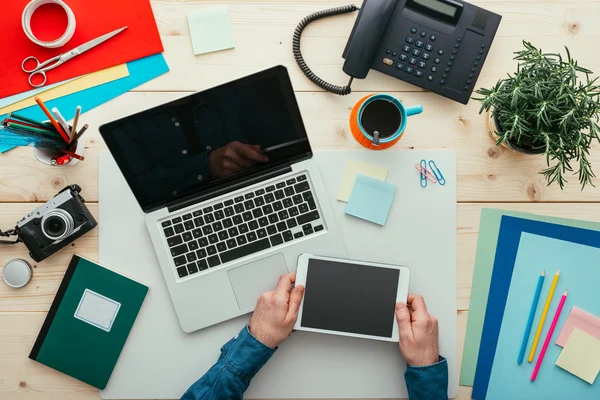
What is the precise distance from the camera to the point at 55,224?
2.98 ft

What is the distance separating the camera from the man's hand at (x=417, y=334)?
0.88 m

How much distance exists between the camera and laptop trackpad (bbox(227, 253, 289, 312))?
910mm

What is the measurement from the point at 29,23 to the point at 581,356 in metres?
1.25

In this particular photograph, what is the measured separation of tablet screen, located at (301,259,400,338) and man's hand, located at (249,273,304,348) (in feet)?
0.08

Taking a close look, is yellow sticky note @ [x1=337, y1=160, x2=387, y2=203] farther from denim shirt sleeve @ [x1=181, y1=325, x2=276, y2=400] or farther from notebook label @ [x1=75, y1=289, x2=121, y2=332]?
notebook label @ [x1=75, y1=289, x2=121, y2=332]

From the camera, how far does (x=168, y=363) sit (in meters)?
0.92

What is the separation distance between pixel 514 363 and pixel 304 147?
1.95 ft

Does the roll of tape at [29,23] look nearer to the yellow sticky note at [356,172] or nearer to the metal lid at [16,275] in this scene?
the metal lid at [16,275]

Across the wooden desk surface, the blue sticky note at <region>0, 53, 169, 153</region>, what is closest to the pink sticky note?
the wooden desk surface

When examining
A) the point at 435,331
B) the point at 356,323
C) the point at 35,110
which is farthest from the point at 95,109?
the point at 435,331

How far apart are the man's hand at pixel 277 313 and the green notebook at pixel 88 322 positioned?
0.23 metres

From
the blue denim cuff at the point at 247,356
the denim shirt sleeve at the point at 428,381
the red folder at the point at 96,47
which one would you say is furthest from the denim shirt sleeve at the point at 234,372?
the red folder at the point at 96,47

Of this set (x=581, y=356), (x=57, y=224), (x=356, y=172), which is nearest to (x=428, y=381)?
(x=581, y=356)

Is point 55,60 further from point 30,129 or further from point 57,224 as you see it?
point 57,224
